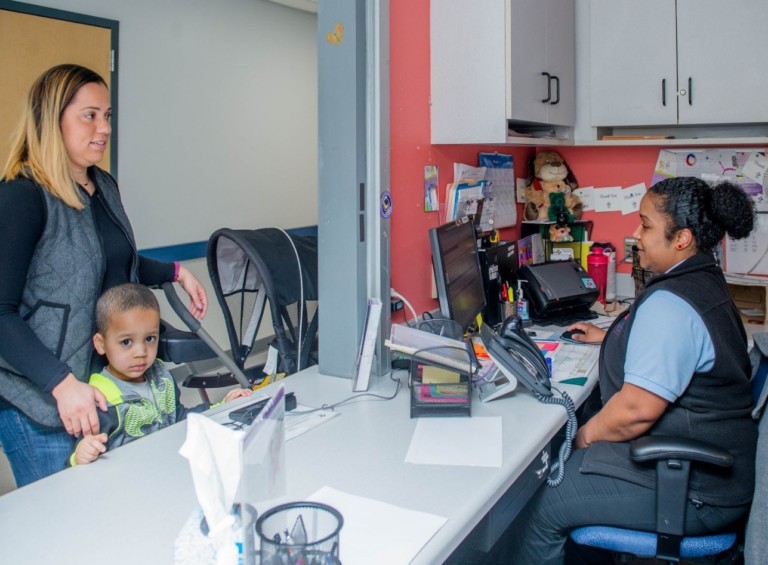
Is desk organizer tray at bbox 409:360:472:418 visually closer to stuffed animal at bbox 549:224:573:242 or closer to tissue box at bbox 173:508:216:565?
tissue box at bbox 173:508:216:565

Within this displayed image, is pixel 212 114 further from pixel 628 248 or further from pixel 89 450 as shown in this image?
pixel 89 450

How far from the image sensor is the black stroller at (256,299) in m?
2.27

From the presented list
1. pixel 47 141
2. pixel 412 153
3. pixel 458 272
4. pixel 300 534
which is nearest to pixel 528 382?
pixel 458 272

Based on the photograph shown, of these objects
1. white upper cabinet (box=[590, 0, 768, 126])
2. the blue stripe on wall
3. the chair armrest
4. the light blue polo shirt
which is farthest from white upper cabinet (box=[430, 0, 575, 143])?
the blue stripe on wall

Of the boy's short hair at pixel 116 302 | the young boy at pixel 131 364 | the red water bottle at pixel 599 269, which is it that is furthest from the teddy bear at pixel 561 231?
the boy's short hair at pixel 116 302

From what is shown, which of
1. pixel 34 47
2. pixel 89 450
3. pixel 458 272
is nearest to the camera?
pixel 89 450

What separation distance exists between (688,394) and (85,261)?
155 centimetres

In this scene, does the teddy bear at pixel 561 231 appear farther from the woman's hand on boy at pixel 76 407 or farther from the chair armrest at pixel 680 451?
the woman's hand on boy at pixel 76 407

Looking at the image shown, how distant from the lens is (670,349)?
5.77ft

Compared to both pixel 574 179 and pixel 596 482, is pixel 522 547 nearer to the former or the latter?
pixel 596 482

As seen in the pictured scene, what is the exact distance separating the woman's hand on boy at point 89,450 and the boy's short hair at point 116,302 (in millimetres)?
378

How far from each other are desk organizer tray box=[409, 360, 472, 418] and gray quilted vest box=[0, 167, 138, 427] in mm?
844

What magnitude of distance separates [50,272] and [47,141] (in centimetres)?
32

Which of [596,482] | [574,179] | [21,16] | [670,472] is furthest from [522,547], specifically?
[21,16]
